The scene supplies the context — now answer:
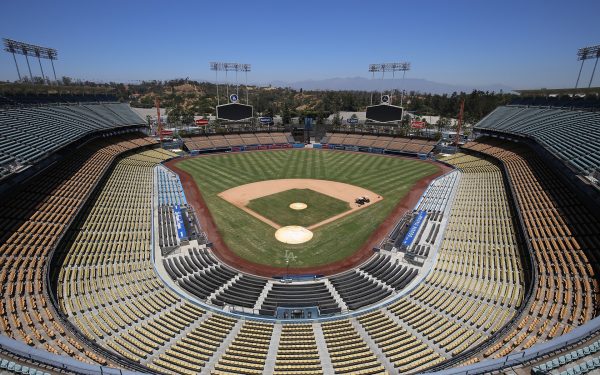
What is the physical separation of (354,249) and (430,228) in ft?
37.5

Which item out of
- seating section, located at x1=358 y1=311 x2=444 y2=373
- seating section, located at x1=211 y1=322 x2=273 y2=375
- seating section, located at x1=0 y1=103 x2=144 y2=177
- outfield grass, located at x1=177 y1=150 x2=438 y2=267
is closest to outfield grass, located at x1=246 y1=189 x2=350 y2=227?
outfield grass, located at x1=177 y1=150 x2=438 y2=267

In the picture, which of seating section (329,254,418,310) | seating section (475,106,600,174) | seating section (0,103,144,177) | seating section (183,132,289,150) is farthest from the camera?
seating section (183,132,289,150)

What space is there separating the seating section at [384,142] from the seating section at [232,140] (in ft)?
53.2

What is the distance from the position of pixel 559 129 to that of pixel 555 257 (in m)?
36.2

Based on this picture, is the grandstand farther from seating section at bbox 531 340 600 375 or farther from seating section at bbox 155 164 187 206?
seating section at bbox 155 164 187 206

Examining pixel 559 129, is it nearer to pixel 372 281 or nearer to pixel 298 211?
pixel 298 211

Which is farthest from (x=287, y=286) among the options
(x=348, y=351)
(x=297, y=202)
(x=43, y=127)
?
(x=43, y=127)

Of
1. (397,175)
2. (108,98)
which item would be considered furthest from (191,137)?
(397,175)

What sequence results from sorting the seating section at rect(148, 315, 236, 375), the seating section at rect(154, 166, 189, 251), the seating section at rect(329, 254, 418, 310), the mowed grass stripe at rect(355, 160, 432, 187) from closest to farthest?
the seating section at rect(148, 315, 236, 375) → the seating section at rect(329, 254, 418, 310) → the seating section at rect(154, 166, 189, 251) → the mowed grass stripe at rect(355, 160, 432, 187)

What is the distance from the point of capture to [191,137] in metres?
91.0

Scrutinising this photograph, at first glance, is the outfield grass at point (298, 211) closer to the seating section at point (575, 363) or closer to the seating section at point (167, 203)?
the seating section at point (167, 203)

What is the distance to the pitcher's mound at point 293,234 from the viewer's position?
126ft

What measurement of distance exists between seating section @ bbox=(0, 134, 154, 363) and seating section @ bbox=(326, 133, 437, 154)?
63604 millimetres

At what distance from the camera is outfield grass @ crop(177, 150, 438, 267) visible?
36.2 meters
